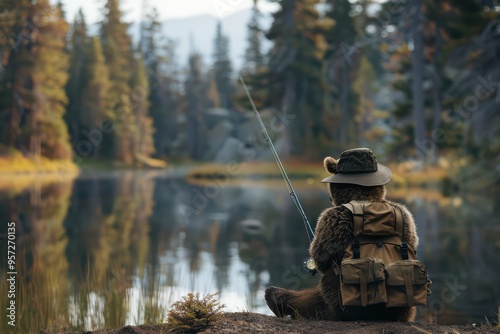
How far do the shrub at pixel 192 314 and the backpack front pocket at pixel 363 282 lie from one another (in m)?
0.83

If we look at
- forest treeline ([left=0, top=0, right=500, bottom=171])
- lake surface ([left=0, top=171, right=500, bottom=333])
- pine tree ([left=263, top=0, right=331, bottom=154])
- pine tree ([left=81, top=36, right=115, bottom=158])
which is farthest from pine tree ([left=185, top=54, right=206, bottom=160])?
lake surface ([left=0, top=171, right=500, bottom=333])

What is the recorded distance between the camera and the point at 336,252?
436 cm

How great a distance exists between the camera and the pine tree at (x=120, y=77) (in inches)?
2090

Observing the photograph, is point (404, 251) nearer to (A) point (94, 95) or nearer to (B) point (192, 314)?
(B) point (192, 314)

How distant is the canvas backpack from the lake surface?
196cm

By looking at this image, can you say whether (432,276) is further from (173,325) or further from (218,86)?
(218,86)

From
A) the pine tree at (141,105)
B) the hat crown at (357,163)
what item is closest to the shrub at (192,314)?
the hat crown at (357,163)

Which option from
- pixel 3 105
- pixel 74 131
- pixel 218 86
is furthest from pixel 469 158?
pixel 218 86

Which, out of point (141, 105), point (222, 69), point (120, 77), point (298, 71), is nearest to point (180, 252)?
point (298, 71)

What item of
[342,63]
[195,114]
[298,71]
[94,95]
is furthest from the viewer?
[195,114]

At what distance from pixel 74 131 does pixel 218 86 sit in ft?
84.8

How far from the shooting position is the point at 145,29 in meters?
64.2

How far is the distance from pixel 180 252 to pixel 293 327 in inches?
373

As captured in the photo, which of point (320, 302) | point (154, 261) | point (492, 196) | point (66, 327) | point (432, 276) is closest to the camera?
point (320, 302)
